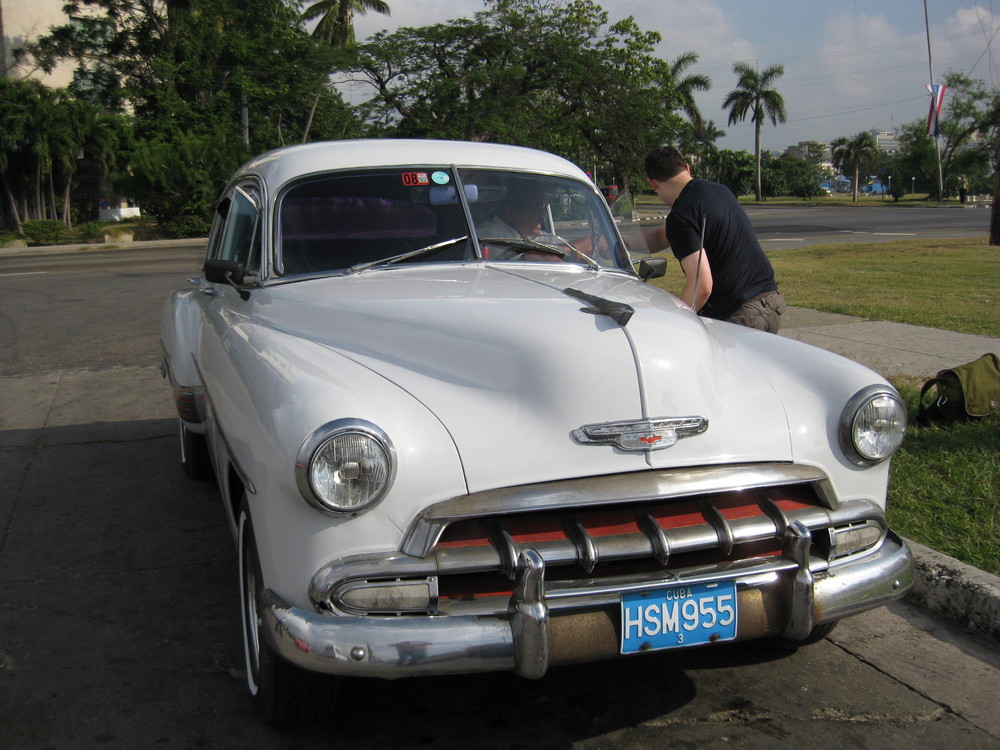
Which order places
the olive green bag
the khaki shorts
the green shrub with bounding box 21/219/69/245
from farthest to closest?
the green shrub with bounding box 21/219/69/245
the olive green bag
the khaki shorts

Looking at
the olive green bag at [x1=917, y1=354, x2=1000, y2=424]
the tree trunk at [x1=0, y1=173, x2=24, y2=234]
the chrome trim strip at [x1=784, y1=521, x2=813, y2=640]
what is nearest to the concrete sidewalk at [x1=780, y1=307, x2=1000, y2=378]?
the olive green bag at [x1=917, y1=354, x2=1000, y2=424]

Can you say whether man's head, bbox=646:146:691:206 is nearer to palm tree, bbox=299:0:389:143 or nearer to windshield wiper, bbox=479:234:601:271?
windshield wiper, bbox=479:234:601:271

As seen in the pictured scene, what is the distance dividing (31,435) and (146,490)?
1.70m

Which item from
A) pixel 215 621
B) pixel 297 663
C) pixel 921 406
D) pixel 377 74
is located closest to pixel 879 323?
pixel 921 406

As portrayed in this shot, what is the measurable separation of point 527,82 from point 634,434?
30906 mm

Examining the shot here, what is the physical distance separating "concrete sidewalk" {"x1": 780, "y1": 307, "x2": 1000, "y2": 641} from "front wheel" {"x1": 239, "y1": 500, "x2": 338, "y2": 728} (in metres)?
2.36

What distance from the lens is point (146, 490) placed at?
519 centimetres

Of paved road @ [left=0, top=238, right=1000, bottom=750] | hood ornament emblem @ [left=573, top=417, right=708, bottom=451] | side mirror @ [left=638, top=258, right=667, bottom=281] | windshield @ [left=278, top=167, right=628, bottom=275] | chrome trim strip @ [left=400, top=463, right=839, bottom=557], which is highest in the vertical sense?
windshield @ [left=278, top=167, right=628, bottom=275]

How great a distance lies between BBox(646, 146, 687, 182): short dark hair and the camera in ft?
17.0

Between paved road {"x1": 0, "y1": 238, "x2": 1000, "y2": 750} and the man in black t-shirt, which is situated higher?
the man in black t-shirt

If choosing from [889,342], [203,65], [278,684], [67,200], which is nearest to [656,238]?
[278,684]

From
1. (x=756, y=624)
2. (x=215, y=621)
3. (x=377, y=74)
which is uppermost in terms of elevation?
(x=377, y=74)

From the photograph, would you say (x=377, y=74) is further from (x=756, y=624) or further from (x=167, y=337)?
(x=756, y=624)

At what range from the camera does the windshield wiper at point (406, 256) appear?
3.72 meters
